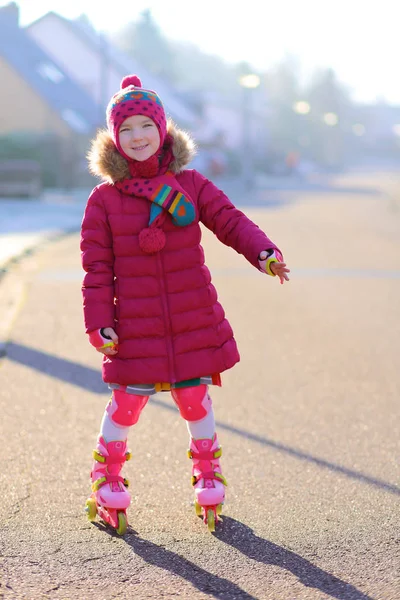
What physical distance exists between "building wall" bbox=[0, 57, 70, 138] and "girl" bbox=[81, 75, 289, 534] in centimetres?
3492

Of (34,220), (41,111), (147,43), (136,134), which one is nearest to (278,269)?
(136,134)

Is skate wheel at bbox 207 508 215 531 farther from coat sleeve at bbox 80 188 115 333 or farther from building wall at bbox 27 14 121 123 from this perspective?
building wall at bbox 27 14 121 123

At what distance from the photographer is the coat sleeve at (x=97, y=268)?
12.1 feet

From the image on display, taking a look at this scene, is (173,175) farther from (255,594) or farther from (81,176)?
(81,176)

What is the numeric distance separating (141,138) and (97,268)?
1.63 feet

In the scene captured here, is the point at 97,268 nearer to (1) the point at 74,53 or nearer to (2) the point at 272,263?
(2) the point at 272,263

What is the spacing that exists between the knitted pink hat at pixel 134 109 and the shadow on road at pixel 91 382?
5.91ft

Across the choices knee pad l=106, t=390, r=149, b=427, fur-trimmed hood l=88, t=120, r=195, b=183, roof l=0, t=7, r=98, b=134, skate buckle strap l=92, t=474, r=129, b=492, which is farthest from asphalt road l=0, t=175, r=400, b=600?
roof l=0, t=7, r=98, b=134

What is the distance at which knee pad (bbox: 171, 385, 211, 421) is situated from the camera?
386cm

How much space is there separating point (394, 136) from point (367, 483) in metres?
147

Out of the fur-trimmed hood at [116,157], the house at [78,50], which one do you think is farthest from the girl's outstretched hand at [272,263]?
the house at [78,50]

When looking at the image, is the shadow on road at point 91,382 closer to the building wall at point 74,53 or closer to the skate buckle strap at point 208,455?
the skate buckle strap at point 208,455

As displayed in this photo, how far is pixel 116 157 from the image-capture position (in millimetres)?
3787

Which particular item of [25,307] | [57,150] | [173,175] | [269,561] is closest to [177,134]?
[173,175]
